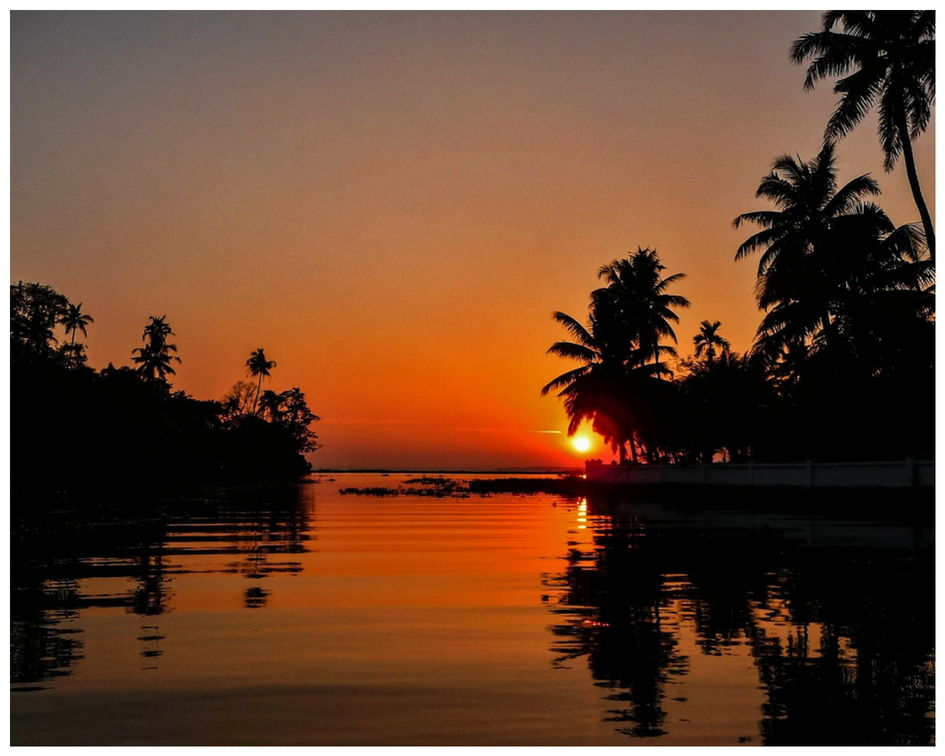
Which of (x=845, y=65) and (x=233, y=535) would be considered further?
(x=845, y=65)

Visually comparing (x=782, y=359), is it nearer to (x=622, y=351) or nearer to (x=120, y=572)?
(x=622, y=351)

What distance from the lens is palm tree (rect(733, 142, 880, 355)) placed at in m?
41.3

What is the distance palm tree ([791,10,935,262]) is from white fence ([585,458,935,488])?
300 inches

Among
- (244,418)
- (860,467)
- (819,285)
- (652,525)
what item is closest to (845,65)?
(819,285)

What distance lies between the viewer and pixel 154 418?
2554 inches

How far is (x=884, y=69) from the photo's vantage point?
3192cm

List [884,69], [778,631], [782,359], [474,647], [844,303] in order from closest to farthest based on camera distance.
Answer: [474,647]
[778,631]
[884,69]
[844,303]
[782,359]

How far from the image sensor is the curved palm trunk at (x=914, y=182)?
32.1m

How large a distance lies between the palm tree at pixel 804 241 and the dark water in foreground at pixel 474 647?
24.5m

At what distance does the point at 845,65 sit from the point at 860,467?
42.5 feet

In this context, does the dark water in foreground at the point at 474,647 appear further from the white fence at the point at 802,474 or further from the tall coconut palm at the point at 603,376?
the tall coconut palm at the point at 603,376

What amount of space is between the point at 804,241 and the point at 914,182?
6.83 metres

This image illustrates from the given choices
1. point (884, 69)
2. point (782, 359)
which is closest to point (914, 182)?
point (884, 69)

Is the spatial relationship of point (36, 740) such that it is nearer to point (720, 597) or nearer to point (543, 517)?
point (720, 597)
